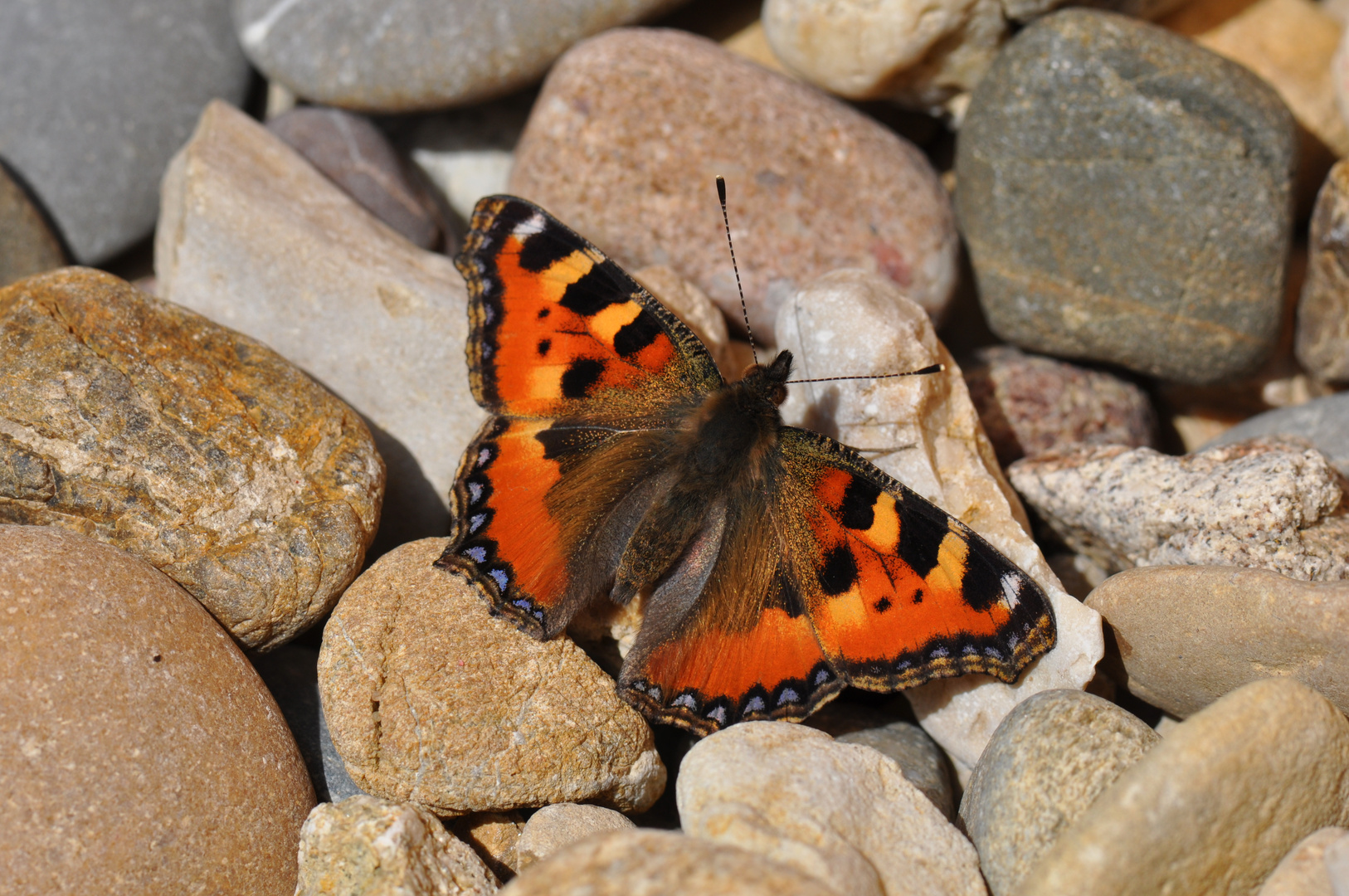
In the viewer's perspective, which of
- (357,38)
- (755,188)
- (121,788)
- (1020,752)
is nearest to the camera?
(121,788)

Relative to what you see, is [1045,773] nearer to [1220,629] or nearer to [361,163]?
[1220,629]

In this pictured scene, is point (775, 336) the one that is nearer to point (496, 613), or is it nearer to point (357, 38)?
point (496, 613)

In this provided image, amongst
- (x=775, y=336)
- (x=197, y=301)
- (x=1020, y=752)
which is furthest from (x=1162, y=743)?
(x=197, y=301)

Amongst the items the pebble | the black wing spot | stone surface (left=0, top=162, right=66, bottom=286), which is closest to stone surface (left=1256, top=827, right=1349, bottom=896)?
the pebble

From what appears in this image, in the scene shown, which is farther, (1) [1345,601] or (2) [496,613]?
(2) [496,613]

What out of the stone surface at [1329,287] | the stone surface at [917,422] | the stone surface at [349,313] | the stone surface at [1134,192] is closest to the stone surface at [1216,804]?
the stone surface at [917,422]

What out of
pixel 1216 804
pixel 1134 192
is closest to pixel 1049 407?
pixel 1134 192
